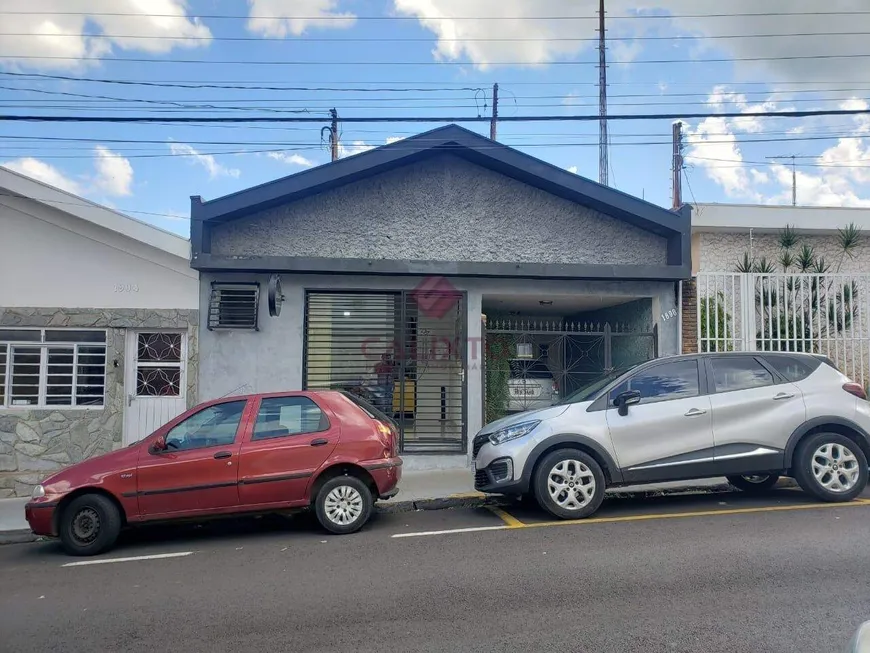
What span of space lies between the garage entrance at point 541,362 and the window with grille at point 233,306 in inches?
149

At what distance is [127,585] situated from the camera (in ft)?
18.2

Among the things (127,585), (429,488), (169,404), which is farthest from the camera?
(169,404)

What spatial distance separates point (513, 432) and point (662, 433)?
5.27 ft

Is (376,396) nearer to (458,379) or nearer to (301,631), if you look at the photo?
(458,379)

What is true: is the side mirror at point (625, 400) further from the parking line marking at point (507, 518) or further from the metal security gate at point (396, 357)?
the metal security gate at point (396, 357)

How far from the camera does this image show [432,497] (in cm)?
858

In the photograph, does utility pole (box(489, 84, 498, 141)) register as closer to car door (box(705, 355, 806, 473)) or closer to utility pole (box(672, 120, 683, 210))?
utility pole (box(672, 120, 683, 210))

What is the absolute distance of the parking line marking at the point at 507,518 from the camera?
7.07 m

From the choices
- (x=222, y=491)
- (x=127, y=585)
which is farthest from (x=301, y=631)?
(x=222, y=491)

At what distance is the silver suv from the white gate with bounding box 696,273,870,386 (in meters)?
3.37

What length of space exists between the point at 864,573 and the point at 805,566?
1.28 feet

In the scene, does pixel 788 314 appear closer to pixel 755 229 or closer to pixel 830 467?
pixel 755 229

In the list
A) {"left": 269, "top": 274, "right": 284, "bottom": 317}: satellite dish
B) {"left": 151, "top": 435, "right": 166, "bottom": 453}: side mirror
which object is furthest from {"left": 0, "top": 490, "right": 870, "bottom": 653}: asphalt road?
{"left": 269, "top": 274, "right": 284, "bottom": 317}: satellite dish

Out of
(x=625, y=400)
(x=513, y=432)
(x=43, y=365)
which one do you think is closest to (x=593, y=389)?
(x=625, y=400)
